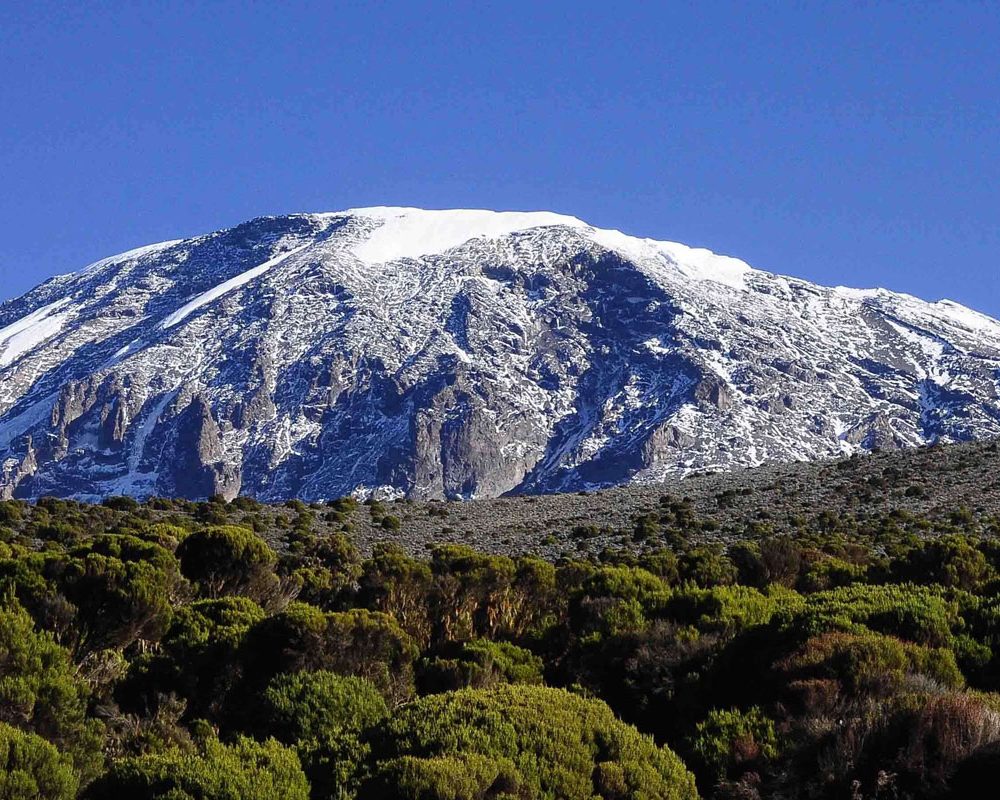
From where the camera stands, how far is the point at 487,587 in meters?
20.5

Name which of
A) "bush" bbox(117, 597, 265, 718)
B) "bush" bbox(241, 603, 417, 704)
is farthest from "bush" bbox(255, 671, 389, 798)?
"bush" bbox(117, 597, 265, 718)

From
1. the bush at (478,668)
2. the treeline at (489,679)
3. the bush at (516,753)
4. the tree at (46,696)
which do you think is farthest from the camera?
the bush at (478,668)

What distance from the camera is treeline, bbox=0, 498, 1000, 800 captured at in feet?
31.6

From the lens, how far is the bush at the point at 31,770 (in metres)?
10.4

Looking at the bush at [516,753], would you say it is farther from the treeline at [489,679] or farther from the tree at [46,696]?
the tree at [46,696]

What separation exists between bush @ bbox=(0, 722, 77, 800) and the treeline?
0.02 metres

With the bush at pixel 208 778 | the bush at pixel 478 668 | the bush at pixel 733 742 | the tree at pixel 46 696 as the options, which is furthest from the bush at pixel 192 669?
the bush at pixel 733 742

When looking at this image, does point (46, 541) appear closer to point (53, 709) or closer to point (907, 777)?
point (53, 709)

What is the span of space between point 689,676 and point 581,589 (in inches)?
219

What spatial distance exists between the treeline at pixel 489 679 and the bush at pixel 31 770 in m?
0.02

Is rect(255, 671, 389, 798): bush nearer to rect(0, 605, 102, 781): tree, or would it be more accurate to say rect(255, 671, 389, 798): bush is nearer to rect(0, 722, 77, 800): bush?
rect(0, 605, 102, 781): tree

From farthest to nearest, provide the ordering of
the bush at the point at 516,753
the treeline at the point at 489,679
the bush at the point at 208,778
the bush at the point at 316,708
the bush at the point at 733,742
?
the bush at the point at 316,708 < the bush at the point at 733,742 < the bush at the point at 208,778 < the treeline at the point at 489,679 < the bush at the point at 516,753

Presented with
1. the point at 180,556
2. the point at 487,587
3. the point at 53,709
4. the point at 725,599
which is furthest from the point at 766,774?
the point at 180,556

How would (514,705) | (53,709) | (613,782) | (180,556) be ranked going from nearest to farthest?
(613,782)
(514,705)
(53,709)
(180,556)
